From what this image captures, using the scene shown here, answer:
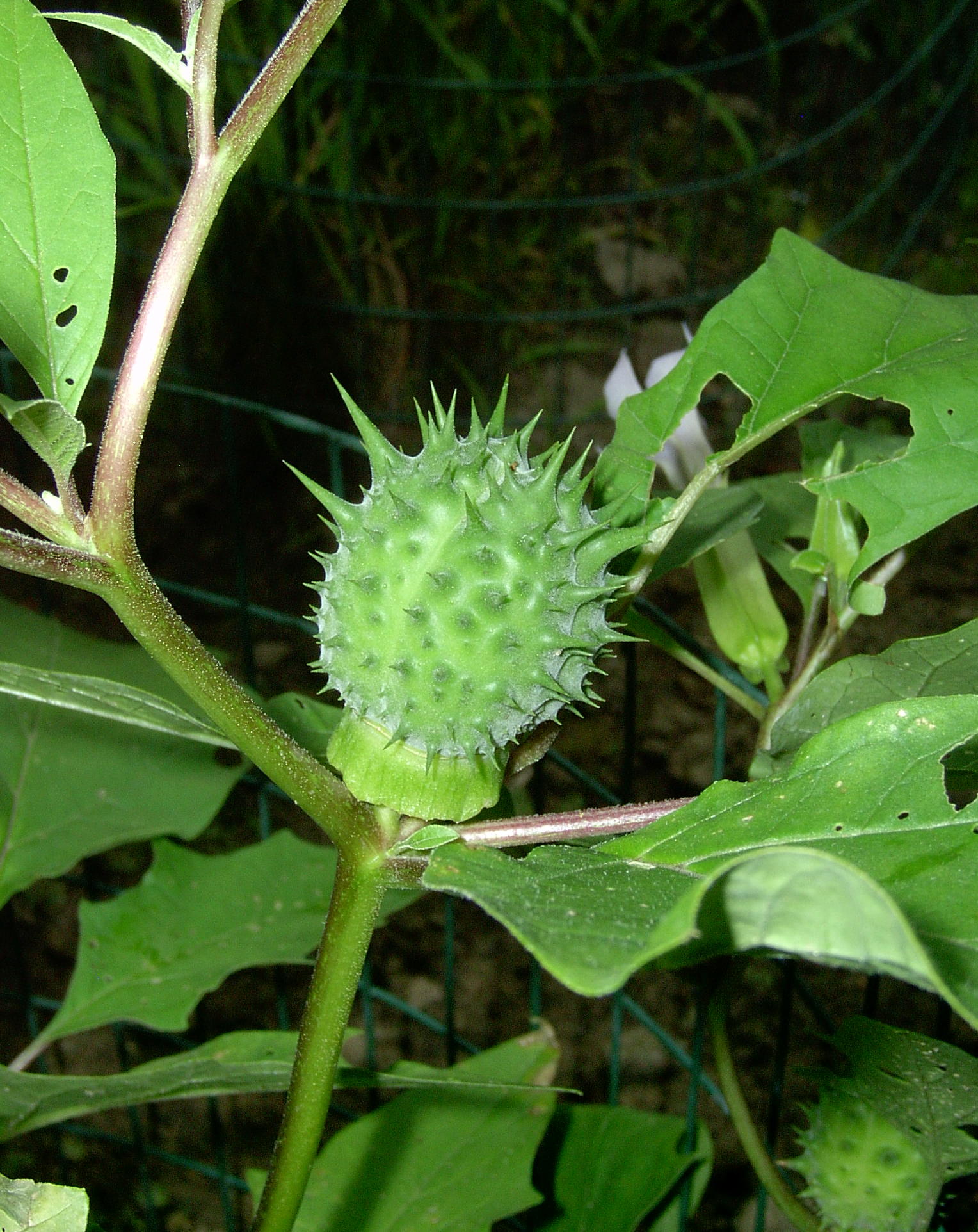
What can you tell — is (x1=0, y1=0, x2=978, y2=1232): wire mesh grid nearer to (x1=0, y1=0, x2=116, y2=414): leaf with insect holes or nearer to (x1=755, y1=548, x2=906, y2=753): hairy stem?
(x1=755, y1=548, x2=906, y2=753): hairy stem

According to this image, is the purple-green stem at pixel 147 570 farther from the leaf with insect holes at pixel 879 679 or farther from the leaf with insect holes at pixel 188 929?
the leaf with insect holes at pixel 188 929

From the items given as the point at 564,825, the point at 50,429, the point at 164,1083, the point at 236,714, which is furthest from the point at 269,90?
the point at 164,1083

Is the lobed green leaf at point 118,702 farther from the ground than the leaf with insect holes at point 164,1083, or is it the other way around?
the lobed green leaf at point 118,702

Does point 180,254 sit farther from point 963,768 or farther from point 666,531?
point 963,768

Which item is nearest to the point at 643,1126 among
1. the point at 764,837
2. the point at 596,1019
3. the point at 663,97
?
the point at 764,837

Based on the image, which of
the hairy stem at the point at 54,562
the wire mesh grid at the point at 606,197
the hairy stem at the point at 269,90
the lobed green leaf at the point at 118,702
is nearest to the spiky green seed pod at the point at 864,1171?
the lobed green leaf at the point at 118,702

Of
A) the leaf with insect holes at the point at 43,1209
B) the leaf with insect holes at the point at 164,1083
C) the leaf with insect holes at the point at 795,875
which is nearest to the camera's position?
the leaf with insect holes at the point at 795,875
